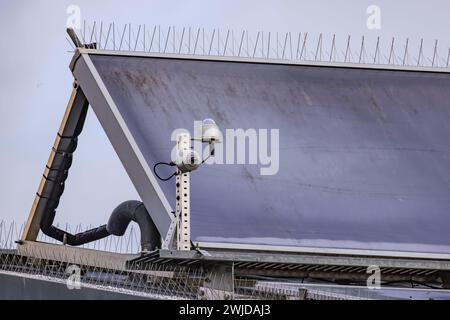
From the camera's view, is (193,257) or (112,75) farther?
(112,75)

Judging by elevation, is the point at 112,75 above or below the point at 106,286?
above

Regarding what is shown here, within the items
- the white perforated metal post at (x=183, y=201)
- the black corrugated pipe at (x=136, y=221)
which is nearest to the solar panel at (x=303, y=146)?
the black corrugated pipe at (x=136, y=221)

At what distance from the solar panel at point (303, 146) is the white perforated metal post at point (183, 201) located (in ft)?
22.1

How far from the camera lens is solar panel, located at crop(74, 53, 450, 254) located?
123ft

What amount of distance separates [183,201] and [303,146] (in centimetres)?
1188

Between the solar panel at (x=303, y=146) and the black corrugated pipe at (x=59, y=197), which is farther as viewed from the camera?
the black corrugated pipe at (x=59, y=197)

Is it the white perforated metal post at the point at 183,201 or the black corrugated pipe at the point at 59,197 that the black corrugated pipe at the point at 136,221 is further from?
the white perforated metal post at the point at 183,201

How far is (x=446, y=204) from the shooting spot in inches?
1561

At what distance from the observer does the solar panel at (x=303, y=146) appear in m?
37.4

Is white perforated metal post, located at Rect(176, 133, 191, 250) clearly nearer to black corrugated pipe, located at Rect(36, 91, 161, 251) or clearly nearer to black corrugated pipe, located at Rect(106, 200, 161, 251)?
black corrugated pipe, located at Rect(106, 200, 161, 251)

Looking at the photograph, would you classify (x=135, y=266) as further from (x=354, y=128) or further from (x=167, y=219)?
(x=354, y=128)
